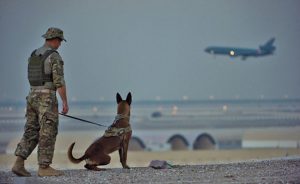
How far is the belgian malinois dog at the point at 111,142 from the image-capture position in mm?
12820

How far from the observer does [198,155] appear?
41.7 m

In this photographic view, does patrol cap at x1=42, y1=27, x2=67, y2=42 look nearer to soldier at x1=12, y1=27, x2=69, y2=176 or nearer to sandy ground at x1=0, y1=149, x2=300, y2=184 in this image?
soldier at x1=12, y1=27, x2=69, y2=176

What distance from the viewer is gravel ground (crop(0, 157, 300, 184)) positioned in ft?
38.8

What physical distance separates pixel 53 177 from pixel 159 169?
1.63 metres

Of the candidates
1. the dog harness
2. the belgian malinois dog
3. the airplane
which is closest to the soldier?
the belgian malinois dog

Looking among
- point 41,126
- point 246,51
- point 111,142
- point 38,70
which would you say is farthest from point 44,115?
point 246,51

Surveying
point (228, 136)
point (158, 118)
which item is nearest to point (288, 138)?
point (228, 136)

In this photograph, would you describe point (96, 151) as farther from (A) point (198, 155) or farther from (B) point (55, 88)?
(A) point (198, 155)

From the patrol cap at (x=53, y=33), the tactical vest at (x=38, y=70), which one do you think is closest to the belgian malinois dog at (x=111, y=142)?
the tactical vest at (x=38, y=70)

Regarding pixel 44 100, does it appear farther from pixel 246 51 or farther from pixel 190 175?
pixel 246 51

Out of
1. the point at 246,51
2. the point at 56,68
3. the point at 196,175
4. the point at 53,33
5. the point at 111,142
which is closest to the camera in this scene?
the point at 56,68

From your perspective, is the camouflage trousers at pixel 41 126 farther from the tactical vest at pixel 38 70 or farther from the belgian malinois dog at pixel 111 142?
the belgian malinois dog at pixel 111 142

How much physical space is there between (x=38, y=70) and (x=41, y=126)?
2.13 ft

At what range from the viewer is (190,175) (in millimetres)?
12414
